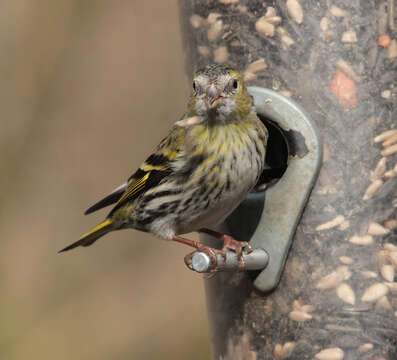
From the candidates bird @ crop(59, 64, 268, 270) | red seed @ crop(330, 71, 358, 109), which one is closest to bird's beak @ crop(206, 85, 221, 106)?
bird @ crop(59, 64, 268, 270)

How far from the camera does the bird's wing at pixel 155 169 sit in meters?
4.83

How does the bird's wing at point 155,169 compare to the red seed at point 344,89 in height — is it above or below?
below

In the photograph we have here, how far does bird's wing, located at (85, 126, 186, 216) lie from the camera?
4832 mm

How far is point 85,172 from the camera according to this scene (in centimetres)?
930

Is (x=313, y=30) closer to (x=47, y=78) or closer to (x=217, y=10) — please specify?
(x=217, y=10)

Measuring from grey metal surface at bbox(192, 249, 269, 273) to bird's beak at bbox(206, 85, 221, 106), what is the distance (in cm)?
80

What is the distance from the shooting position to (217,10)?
194 inches

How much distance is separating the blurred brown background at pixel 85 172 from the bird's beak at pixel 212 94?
4085mm

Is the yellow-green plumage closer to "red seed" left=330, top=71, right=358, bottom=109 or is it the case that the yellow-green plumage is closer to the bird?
the bird

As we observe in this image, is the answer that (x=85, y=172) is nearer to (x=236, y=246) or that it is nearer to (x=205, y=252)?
(x=236, y=246)

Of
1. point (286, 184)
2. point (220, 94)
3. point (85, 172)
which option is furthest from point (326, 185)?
point (85, 172)

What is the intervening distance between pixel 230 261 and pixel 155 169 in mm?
780

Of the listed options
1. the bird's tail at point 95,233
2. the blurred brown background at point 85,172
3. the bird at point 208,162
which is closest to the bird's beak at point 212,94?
the bird at point 208,162

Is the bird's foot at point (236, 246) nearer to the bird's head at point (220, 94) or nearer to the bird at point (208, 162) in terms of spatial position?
the bird at point (208, 162)
